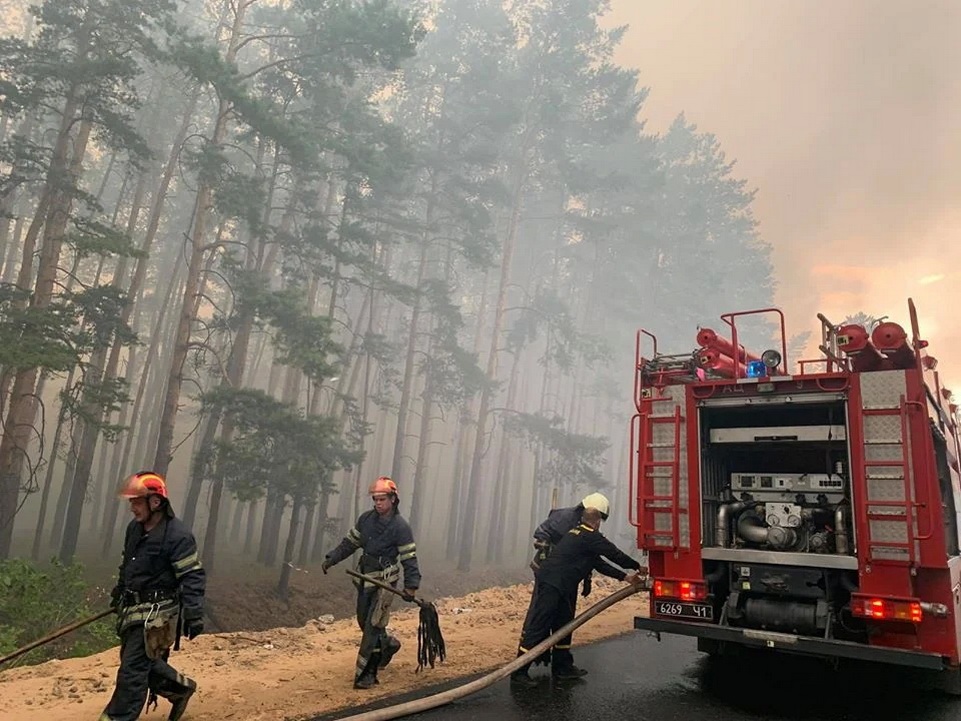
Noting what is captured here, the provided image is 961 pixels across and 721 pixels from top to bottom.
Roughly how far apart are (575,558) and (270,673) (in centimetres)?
316

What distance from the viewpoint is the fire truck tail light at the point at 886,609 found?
204 inches

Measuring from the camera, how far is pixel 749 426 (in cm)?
705

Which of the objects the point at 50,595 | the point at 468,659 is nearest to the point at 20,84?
the point at 50,595

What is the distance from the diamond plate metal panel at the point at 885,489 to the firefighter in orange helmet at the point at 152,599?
210 inches

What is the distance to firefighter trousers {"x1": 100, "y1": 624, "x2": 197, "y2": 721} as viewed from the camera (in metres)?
4.29

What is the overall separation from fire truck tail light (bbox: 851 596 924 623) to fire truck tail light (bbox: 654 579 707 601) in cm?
126

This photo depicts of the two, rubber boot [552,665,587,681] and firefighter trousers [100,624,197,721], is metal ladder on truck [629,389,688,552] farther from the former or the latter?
firefighter trousers [100,624,197,721]

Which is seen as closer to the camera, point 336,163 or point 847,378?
point 847,378

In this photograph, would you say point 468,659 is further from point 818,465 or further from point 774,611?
point 818,465

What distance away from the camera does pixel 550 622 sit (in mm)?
6414

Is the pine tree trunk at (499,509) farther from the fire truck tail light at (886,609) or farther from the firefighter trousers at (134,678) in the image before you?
the firefighter trousers at (134,678)

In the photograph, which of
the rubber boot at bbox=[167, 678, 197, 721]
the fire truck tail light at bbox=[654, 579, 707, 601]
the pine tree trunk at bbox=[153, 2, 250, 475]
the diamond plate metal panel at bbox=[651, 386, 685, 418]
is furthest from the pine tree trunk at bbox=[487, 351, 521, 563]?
the rubber boot at bbox=[167, 678, 197, 721]

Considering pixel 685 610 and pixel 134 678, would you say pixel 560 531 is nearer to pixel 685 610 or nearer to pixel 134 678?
pixel 685 610

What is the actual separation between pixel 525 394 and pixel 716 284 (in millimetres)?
12556
